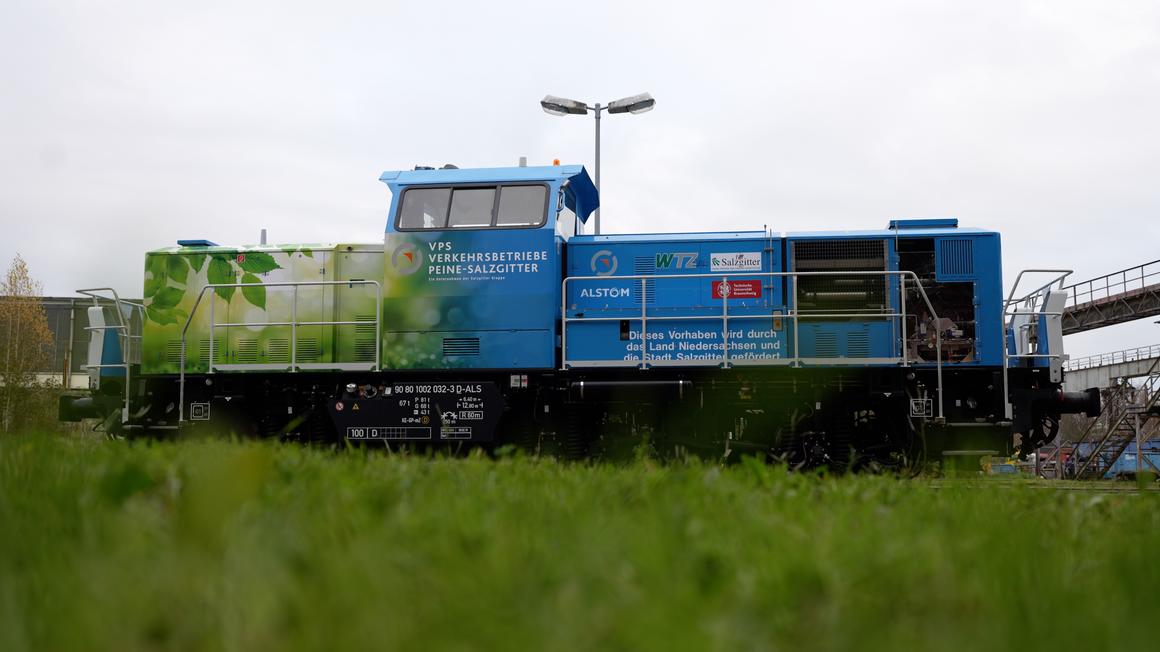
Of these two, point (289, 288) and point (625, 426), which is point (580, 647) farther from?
point (289, 288)

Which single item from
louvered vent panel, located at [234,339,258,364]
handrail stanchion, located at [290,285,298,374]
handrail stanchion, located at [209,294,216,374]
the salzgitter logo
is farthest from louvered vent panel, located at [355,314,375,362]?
handrail stanchion, located at [209,294,216,374]

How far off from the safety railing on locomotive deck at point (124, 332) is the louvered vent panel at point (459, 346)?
426cm

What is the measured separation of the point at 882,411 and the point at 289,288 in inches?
306

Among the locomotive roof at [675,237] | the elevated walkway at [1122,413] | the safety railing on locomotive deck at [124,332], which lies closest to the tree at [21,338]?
the safety railing on locomotive deck at [124,332]

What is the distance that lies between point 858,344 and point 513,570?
30.2ft

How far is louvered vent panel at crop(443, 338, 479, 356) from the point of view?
10.6 m

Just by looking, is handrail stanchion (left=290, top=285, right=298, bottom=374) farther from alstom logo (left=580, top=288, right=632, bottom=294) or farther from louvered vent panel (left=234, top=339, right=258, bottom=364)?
alstom logo (left=580, top=288, right=632, bottom=294)

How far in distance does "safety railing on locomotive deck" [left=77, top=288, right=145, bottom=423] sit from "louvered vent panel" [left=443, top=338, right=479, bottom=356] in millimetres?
4264

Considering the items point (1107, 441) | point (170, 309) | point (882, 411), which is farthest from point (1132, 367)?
point (170, 309)

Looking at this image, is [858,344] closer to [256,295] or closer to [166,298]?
[256,295]

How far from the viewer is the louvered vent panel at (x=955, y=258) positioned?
10742mm

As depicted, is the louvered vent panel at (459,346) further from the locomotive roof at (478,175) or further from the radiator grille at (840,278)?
the radiator grille at (840,278)

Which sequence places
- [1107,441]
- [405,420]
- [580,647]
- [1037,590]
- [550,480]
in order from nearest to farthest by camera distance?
[580,647], [1037,590], [550,480], [405,420], [1107,441]

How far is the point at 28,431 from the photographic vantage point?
15.2 feet
